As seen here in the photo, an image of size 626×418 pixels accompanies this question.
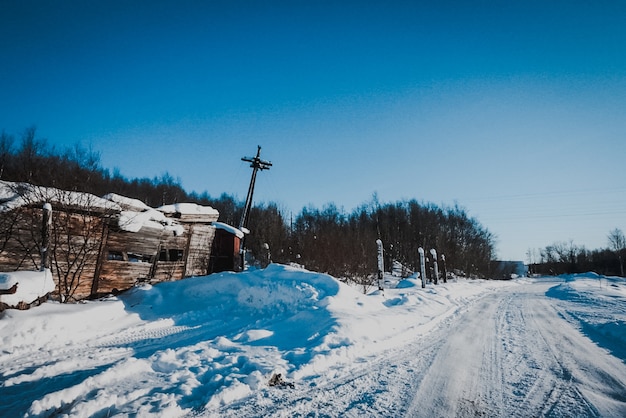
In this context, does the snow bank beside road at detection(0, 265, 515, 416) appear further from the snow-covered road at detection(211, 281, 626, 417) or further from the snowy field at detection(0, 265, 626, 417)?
the snow-covered road at detection(211, 281, 626, 417)

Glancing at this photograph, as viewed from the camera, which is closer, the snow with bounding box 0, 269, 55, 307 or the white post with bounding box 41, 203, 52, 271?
the snow with bounding box 0, 269, 55, 307

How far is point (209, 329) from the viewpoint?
7.21 metres

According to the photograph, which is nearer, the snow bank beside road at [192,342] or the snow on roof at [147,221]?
the snow bank beside road at [192,342]

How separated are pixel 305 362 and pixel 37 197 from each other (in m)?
8.94

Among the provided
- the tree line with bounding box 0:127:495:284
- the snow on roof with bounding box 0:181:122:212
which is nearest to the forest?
the tree line with bounding box 0:127:495:284

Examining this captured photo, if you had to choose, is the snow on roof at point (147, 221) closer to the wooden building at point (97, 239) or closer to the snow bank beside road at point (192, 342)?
the wooden building at point (97, 239)

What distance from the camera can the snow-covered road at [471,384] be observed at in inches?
128

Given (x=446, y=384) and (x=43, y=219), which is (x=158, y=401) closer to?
(x=446, y=384)


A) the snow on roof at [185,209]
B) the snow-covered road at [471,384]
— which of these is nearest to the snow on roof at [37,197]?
the snow on roof at [185,209]

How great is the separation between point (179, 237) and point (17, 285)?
7.08 m

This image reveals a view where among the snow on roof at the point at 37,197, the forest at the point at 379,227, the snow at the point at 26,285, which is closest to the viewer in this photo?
the snow at the point at 26,285

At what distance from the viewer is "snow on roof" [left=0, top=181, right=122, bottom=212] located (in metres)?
8.02

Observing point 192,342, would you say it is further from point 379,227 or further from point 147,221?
point 379,227

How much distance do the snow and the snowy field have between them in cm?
40
